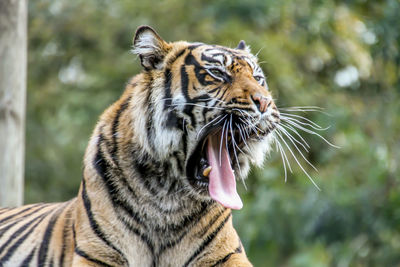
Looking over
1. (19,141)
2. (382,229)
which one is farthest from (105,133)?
(382,229)

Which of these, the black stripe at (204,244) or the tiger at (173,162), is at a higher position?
the tiger at (173,162)

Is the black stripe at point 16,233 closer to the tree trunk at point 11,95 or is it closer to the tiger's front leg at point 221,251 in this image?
the tiger's front leg at point 221,251

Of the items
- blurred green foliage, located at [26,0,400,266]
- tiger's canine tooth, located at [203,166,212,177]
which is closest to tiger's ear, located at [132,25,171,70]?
tiger's canine tooth, located at [203,166,212,177]

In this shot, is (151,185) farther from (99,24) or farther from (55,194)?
(55,194)

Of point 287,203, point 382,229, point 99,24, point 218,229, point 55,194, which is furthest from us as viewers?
point 55,194

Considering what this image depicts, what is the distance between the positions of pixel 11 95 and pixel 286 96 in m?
6.27

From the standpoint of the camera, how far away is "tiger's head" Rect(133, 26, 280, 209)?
11.4 ft

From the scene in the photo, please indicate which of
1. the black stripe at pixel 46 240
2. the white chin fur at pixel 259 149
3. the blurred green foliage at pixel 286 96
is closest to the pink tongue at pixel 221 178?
the white chin fur at pixel 259 149

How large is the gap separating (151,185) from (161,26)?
27.4 feet

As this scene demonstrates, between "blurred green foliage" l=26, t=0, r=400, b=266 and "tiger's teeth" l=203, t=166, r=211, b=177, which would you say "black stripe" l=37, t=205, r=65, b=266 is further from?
"blurred green foliage" l=26, t=0, r=400, b=266

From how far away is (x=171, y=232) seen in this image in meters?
3.66

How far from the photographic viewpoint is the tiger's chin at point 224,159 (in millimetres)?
3547

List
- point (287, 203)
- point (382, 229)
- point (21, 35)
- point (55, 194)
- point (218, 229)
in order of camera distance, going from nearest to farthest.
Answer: point (218, 229) → point (21, 35) → point (382, 229) → point (287, 203) → point (55, 194)

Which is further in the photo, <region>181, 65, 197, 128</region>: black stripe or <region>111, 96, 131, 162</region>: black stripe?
<region>111, 96, 131, 162</region>: black stripe
